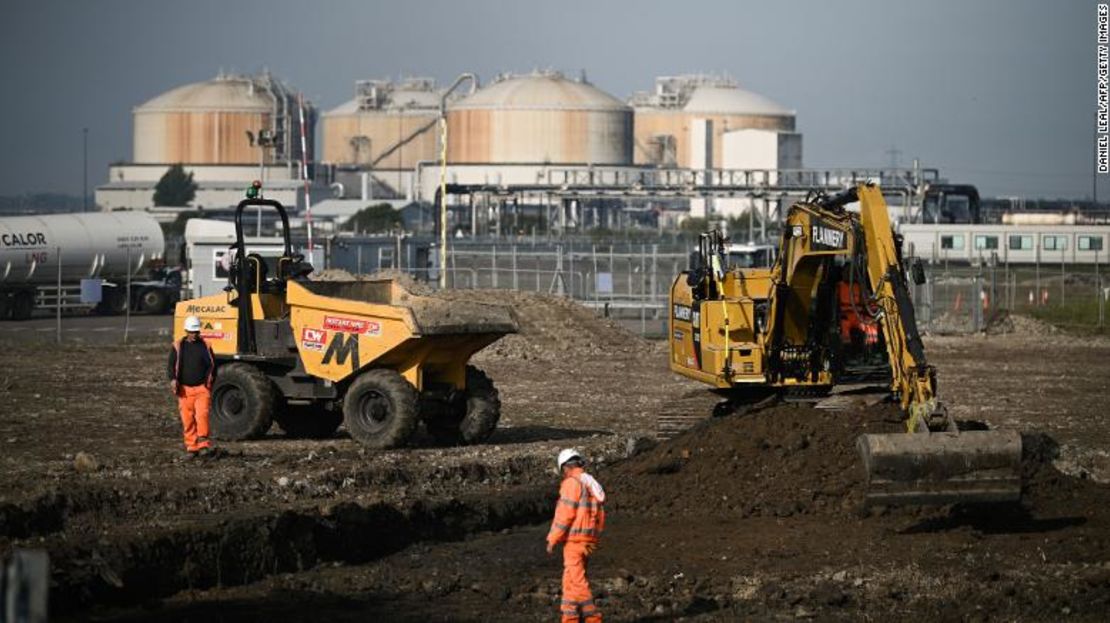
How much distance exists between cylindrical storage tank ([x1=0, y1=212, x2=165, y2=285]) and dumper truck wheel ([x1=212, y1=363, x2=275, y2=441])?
28.8m

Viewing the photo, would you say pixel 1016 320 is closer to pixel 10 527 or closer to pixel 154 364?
pixel 154 364

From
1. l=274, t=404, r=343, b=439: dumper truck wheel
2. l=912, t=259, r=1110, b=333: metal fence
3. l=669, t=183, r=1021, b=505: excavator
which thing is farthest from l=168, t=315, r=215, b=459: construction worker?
l=912, t=259, r=1110, b=333: metal fence

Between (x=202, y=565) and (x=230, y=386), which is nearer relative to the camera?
(x=202, y=565)

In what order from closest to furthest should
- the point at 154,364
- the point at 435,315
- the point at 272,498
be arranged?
the point at 272,498
the point at 435,315
the point at 154,364

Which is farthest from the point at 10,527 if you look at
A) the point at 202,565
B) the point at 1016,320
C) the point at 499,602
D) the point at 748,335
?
the point at 1016,320

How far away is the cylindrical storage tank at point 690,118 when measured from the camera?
120m

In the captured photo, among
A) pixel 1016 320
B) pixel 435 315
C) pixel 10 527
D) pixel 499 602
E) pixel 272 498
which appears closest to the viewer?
pixel 499 602

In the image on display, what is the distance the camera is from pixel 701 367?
1956cm

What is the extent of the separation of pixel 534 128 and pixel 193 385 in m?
90.5

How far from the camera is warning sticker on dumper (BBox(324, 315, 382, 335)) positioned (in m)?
18.9

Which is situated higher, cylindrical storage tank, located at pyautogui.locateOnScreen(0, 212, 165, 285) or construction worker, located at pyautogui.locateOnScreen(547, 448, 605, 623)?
cylindrical storage tank, located at pyautogui.locateOnScreen(0, 212, 165, 285)

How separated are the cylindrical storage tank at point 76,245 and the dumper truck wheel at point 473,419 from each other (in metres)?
29.7

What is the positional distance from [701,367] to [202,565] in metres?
8.03

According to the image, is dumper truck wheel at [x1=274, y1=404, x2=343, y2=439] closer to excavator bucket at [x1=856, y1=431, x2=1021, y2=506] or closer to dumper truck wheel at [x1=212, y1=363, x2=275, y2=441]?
dumper truck wheel at [x1=212, y1=363, x2=275, y2=441]
